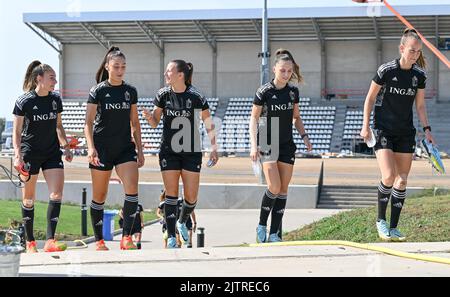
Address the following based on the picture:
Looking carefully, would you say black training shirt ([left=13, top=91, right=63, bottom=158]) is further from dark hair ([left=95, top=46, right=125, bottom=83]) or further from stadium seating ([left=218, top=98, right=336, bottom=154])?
stadium seating ([left=218, top=98, right=336, bottom=154])

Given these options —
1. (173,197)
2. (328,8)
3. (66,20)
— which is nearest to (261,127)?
(173,197)

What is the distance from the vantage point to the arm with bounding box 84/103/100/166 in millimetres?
8266

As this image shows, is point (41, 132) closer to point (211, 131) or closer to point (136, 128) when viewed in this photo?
point (136, 128)

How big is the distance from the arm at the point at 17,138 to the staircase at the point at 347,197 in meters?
21.5

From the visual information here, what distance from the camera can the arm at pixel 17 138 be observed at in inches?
327

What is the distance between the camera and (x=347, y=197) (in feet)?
99.3

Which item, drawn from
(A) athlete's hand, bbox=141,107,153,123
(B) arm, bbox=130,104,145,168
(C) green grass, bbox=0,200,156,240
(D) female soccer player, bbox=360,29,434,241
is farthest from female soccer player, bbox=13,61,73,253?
(C) green grass, bbox=0,200,156,240

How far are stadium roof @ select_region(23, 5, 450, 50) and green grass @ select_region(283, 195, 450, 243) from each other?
1592 inches

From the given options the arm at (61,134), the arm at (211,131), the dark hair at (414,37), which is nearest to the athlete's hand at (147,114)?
the arm at (211,131)

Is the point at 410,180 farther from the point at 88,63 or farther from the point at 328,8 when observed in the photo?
the point at 88,63

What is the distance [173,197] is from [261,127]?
3.96ft

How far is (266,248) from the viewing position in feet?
26.1

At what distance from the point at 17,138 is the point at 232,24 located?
164 feet

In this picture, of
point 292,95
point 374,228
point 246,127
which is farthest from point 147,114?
point 246,127
